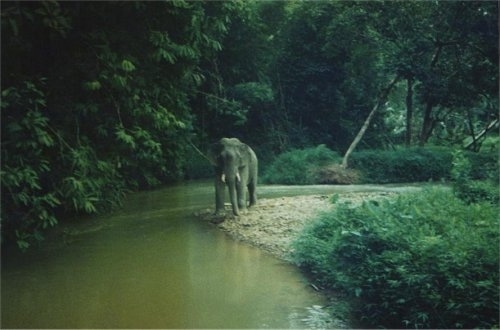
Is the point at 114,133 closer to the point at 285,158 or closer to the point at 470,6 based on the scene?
the point at 470,6

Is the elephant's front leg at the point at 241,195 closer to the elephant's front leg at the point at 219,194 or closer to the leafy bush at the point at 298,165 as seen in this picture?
the elephant's front leg at the point at 219,194

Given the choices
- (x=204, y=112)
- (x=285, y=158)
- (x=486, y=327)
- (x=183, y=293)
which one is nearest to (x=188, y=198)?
(x=204, y=112)

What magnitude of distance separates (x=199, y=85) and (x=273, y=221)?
3279mm

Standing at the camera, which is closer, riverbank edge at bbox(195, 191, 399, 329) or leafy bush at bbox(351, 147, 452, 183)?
riverbank edge at bbox(195, 191, 399, 329)

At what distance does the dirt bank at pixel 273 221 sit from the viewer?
27.3ft

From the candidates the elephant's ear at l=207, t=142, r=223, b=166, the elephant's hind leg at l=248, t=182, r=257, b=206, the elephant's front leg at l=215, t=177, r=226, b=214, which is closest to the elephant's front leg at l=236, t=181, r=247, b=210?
the elephant's front leg at l=215, t=177, r=226, b=214

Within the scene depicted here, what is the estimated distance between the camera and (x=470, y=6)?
1046 cm

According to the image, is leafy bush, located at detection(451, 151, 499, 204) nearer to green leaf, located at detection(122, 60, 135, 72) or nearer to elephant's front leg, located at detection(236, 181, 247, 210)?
elephant's front leg, located at detection(236, 181, 247, 210)

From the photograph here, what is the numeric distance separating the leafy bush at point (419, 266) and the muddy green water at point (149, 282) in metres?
0.67

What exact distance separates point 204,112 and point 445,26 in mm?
5867

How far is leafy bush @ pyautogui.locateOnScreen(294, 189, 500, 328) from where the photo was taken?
15.1 ft

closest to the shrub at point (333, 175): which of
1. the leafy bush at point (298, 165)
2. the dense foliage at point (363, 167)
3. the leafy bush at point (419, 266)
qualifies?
the dense foliage at point (363, 167)

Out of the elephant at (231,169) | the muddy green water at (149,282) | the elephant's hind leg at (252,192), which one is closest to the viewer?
the muddy green water at (149,282)

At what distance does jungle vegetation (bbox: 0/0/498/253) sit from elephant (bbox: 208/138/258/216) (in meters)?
0.69
